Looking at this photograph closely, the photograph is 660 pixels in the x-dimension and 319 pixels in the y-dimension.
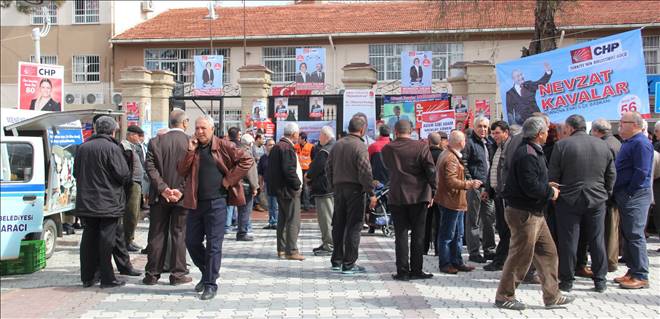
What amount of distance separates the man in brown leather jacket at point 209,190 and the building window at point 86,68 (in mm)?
29738

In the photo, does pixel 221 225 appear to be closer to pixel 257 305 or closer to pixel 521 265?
pixel 257 305

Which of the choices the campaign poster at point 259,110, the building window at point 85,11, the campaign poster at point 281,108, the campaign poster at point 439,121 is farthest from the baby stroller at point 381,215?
→ the building window at point 85,11

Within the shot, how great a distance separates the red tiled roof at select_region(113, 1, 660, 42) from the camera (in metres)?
30.2

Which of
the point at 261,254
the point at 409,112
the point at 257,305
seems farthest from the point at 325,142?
the point at 409,112

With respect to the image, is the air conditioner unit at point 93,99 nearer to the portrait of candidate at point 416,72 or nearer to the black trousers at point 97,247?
the portrait of candidate at point 416,72

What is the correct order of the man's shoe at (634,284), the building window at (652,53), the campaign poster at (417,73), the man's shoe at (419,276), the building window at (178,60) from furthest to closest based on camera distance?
the building window at (178,60), the building window at (652,53), the campaign poster at (417,73), the man's shoe at (419,276), the man's shoe at (634,284)

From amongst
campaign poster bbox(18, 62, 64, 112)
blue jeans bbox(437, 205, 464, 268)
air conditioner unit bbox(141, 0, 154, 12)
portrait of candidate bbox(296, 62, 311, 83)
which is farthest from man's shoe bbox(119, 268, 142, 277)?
air conditioner unit bbox(141, 0, 154, 12)

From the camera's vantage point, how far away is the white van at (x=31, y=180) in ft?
27.5

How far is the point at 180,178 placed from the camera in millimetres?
7844

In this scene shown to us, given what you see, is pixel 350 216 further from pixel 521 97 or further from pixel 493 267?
pixel 521 97

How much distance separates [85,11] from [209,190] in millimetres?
31231

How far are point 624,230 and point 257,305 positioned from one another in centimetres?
430

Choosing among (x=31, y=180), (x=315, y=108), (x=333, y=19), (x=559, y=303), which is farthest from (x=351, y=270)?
(x=333, y=19)

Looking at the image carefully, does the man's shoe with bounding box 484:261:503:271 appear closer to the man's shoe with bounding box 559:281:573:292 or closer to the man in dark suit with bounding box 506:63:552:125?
the man's shoe with bounding box 559:281:573:292
